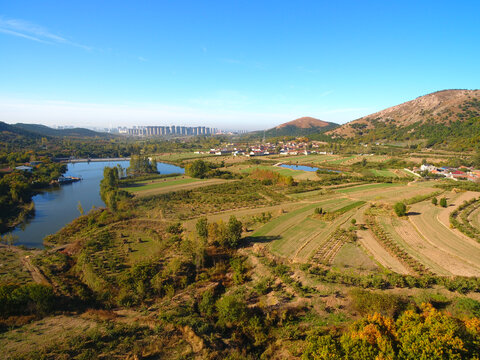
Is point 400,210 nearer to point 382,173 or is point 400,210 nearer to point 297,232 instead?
point 297,232

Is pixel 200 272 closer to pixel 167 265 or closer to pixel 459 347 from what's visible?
pixel 167 265

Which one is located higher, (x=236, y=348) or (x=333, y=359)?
(x=333, y=359)

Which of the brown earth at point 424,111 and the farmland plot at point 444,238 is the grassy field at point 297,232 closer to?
the farmland plot at point 444,238

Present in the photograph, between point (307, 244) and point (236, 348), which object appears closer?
point (236, 348)

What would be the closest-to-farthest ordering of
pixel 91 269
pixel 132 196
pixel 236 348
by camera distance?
pixel 236 348 → pixel 91 269 → pixel 132 196

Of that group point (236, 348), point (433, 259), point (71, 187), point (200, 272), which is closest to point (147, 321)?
point (236, 348)

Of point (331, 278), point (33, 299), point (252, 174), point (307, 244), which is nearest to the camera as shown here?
point (33, 299)

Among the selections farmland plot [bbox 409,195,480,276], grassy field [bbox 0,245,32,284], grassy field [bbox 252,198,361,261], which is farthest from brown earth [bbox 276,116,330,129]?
grassy field [bbox 0,245,32,284]
